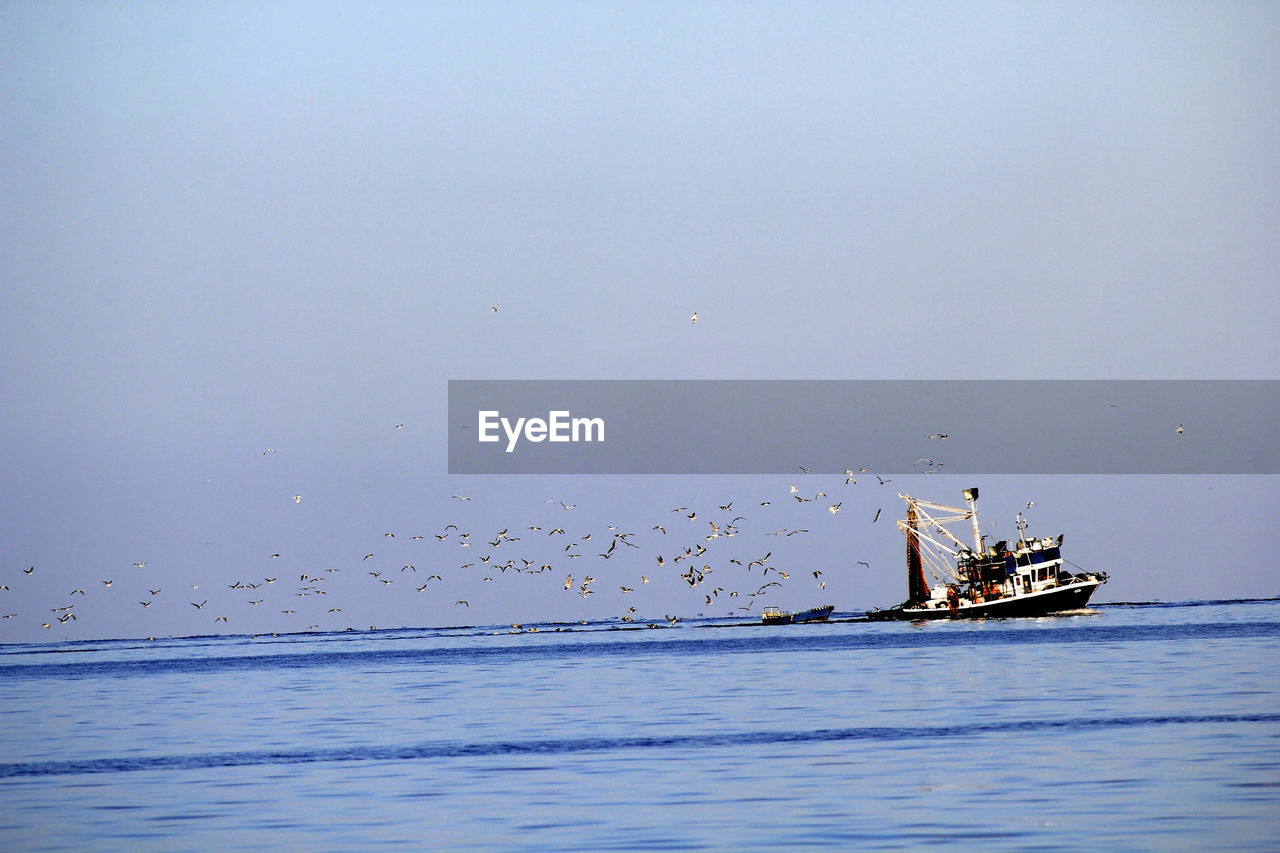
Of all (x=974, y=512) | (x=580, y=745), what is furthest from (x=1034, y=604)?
(x=580, y=745)

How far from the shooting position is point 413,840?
35188 mm

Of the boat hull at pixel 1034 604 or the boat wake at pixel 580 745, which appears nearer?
the boat wake at pixel 580 745

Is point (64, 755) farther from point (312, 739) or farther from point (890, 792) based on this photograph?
point (890, 792)

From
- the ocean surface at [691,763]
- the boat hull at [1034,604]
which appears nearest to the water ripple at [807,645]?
the boat hull at [1034,604]

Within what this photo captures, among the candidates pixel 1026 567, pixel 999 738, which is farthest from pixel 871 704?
pixel 1026 567

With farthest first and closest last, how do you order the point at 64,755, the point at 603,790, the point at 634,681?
1. the point at 634,681
2. the point at 64,755
3. the point at 603,790

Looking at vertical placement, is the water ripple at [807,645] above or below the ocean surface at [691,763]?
below

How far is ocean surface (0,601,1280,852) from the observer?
1371 inches

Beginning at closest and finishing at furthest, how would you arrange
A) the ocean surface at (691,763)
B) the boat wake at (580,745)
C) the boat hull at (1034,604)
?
the ocean surface at (691,763), the boat wake at (580,745), the boat hull at (1034,604)

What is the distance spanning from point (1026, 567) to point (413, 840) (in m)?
145

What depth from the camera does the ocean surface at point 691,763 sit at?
34812 mm

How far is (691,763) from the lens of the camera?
47.1 meters

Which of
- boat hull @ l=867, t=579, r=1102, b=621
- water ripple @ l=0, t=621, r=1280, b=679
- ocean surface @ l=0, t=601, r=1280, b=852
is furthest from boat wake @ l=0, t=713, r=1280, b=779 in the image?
boat hull @ l=867, t=579, r=1102, b=621

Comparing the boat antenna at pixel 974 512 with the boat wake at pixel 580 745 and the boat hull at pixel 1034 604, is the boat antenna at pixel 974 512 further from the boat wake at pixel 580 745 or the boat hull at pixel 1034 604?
the boat wake at pixel 580 745
